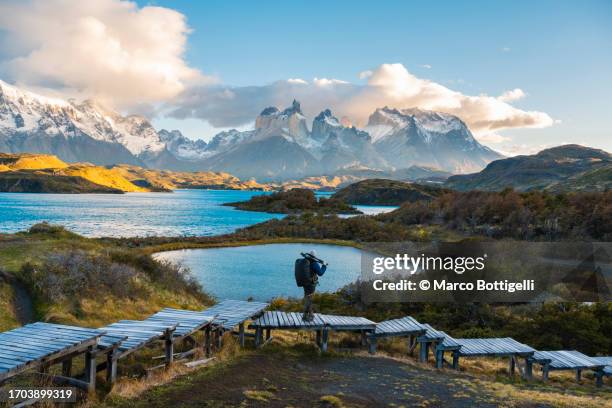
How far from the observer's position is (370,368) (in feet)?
47.9

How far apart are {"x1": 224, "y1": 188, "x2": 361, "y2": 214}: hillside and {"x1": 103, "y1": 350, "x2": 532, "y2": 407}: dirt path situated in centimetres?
13711

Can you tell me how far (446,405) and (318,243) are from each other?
2648 inches

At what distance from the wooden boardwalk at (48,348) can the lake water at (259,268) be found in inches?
1005

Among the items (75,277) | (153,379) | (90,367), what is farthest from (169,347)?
(75,277)

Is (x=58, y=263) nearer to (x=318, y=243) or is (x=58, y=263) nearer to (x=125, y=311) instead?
(x=125, y=311)

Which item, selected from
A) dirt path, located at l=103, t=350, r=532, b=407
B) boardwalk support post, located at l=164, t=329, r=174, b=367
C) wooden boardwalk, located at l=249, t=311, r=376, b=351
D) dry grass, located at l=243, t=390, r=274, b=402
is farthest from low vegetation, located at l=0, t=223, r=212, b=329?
dry grass, located at l=243, t=390, r=274, b=402

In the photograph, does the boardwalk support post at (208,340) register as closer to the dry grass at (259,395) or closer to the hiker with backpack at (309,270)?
the hiker with backpack at (309,270)

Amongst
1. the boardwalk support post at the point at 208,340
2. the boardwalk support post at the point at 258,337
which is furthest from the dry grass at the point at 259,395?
the boardwalk support post at the point at 258,337

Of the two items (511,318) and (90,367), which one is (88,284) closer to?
(90,367)

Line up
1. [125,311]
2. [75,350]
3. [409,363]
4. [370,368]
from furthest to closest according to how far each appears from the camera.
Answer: [125,311], [409,363], [370,368], [75,350]

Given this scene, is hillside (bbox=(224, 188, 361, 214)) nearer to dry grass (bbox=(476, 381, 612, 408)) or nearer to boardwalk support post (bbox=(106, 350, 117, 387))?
dry grass (bbox=(476, 381, 612, 408))

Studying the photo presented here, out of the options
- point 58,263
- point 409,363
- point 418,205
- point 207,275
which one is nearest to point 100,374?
point 409,363

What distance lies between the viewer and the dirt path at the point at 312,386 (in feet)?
33.5

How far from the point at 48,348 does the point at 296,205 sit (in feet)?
513
